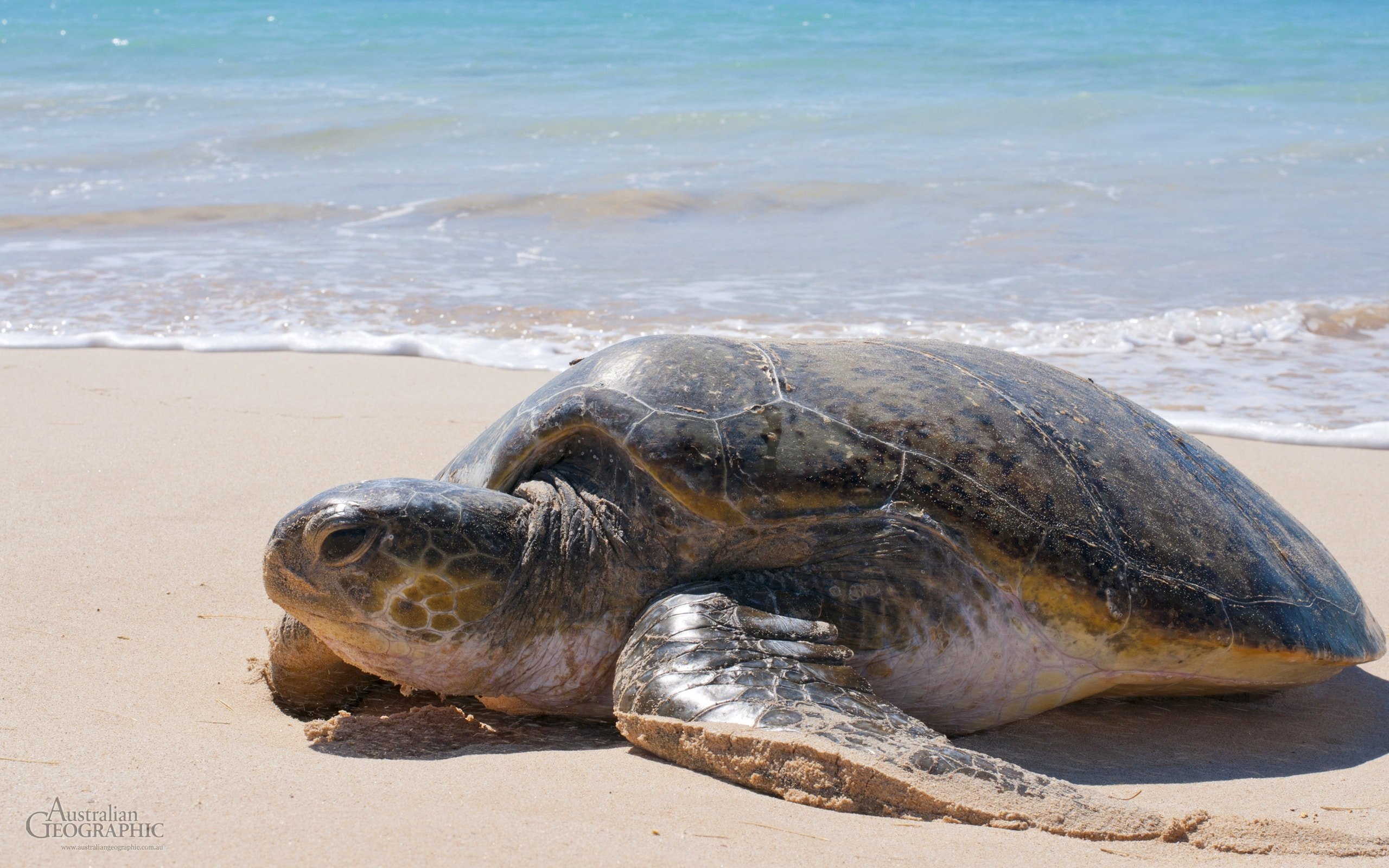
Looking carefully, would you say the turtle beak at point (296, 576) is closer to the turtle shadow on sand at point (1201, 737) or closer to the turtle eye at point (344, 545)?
the turtle eye at point (344, 545)

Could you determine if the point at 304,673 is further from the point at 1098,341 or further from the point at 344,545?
the point at 1098,341

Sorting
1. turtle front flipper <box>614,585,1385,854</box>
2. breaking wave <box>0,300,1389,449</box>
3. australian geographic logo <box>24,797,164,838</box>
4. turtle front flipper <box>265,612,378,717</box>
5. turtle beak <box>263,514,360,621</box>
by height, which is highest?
turtle beak <box>263,514,360,621</box>

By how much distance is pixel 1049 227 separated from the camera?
970 centimetres

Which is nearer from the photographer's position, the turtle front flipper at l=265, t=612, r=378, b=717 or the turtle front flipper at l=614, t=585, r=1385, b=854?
the turtle front flipper at l=614, t=585, r=1385, b=854

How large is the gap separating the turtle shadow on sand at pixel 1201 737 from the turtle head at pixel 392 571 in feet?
3.53

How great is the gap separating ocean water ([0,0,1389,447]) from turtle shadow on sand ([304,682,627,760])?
352 cm

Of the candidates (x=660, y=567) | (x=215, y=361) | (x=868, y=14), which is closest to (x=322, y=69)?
(x=868, y=14)

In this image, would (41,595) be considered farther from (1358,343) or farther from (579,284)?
(1358,343)

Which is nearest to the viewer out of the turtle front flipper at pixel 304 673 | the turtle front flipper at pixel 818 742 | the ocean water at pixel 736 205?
the turtle front flipper at pixel 818 742

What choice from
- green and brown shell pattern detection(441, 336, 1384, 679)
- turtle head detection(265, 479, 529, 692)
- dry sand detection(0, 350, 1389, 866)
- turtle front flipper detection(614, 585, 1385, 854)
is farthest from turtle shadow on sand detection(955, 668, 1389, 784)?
turtle head detection(265, 479, 529, 692)

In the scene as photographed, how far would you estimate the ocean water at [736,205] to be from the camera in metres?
6.60

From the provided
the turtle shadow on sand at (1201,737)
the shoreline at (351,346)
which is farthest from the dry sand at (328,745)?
the shoreline at (351,346)

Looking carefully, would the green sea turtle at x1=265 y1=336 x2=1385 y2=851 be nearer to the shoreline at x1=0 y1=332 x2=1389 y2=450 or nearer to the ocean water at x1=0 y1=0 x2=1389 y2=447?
the ocean water at x1=0 y1=0 x2=1389 y2=447

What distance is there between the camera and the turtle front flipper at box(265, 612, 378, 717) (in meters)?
2.62
